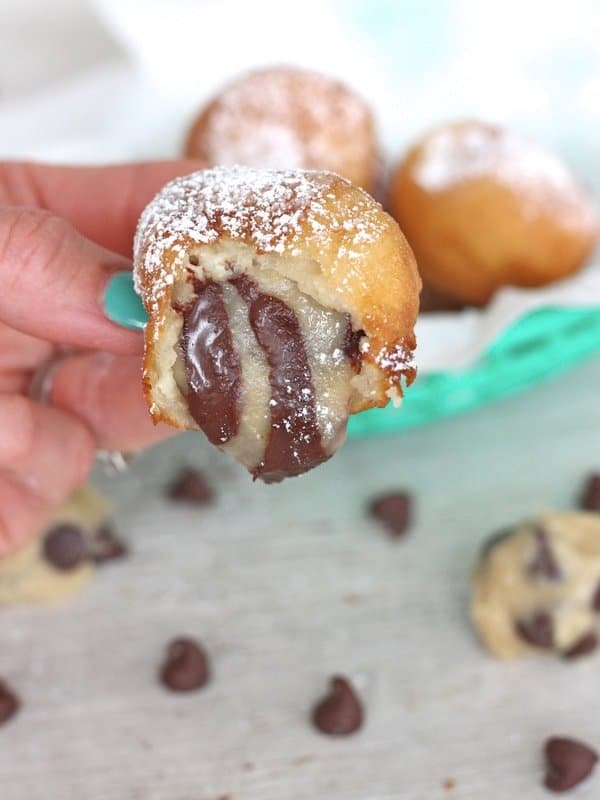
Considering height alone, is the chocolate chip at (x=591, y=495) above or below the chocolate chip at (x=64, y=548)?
above

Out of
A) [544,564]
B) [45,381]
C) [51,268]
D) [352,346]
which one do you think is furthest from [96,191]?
[544,564]

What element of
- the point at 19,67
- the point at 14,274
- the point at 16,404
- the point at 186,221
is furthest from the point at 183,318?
the point at 19,67

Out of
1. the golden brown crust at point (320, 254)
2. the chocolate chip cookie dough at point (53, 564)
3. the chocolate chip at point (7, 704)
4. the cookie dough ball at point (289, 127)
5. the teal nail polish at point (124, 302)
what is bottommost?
the chocolate chip at point (7, 704)

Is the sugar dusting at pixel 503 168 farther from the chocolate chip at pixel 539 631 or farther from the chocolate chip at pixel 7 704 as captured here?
the chocolate chip at pixel 7 704

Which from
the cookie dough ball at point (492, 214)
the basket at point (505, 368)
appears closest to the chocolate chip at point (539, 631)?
the basket at point (505, 368)

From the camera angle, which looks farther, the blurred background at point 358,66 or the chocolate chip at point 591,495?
the blurred background at point 358,66

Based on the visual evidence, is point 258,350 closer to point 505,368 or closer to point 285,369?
point 285,369
